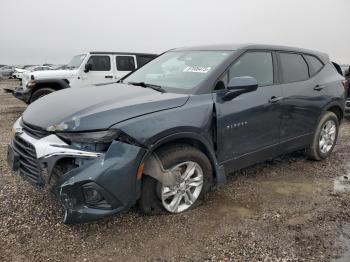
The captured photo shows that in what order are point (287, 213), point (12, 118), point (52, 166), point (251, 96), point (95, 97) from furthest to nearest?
point (12, 118)
point (251, 96)
point (287, 213)
point (95, 97)
point (52, 166)

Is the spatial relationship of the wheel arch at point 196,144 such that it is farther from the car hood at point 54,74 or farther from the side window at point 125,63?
the side window at point 125,63

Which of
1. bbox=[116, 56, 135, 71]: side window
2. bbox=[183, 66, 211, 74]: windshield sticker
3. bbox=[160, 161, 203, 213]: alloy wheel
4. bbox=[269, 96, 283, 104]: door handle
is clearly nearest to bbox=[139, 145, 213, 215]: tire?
bbox=[160, 161, 203, 213]: alloy wheel

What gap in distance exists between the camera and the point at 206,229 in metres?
3.04

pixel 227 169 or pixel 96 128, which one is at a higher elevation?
pixel 96 128

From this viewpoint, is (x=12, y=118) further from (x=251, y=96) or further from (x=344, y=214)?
(x=344, y=214)

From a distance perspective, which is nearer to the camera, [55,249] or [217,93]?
[55,249]

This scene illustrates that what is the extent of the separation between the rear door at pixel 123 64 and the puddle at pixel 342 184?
23.2 ft

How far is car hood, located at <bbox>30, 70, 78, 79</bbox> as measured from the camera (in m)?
9.16

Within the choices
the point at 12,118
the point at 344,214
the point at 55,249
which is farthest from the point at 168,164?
the point at 12,118

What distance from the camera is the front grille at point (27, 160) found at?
2.80 metres

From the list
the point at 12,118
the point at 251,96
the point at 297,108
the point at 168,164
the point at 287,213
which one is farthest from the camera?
the point at 12,118

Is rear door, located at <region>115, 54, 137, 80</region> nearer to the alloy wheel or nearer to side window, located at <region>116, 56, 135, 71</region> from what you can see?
side window, located at <region>116, 56, 135, 71</region>

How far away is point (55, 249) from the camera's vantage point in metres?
2.69

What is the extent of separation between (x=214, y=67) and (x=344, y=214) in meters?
2.04
